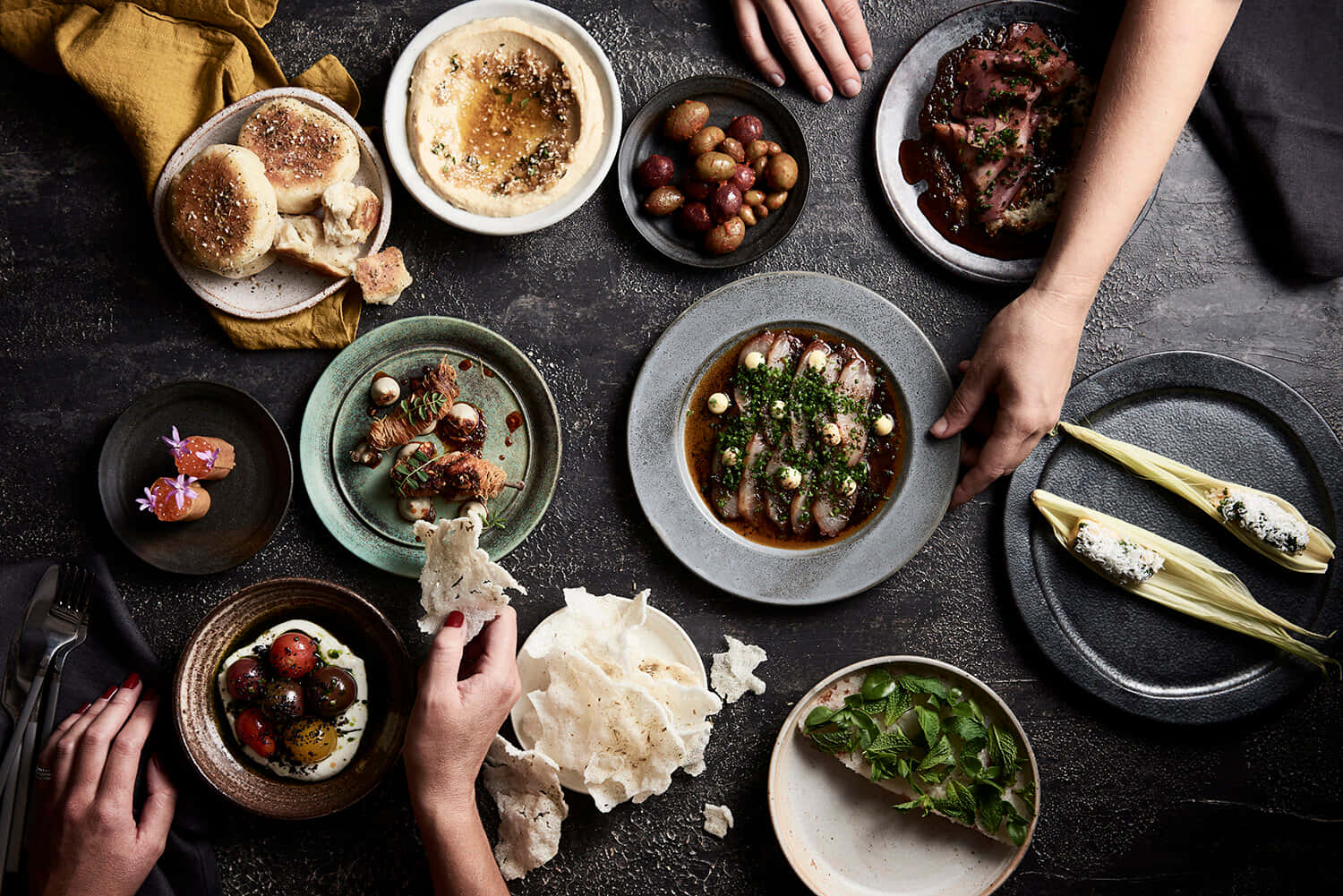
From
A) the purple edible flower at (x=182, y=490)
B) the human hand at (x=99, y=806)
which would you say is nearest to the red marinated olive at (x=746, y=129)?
the purple edible flower at (x=182, y=490)

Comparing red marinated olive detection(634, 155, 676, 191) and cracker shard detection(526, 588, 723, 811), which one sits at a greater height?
red marinated olive detection(634, 155, 676, 191)

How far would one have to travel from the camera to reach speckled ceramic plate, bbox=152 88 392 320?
2.72 meters

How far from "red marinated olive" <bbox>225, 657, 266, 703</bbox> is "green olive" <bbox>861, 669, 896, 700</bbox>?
2093mm

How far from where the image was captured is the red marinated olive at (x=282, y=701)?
2.62 metres

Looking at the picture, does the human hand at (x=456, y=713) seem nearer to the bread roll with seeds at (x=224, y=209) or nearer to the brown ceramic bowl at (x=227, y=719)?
the brown ceramic bowl at (x=227, y=719)

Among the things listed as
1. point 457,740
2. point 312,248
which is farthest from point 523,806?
point 312,248

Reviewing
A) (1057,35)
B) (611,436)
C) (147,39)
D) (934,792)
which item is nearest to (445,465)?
(611,436)

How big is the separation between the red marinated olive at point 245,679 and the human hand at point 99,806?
0.35 m

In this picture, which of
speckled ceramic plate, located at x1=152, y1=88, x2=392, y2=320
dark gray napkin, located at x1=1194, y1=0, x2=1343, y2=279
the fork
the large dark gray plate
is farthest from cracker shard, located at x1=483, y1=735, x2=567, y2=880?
dark gray napkin, located at x1=1194, y1=0, x2=1343, y2=279

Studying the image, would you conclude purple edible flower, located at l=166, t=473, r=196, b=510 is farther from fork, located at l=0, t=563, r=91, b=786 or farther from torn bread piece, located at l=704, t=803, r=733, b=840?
torn bread piece, located at l=704, t=803, r=733, b=840

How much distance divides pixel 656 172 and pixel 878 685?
2.01 m

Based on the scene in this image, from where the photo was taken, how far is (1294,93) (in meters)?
2.85

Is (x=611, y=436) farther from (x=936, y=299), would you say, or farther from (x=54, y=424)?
(x=54, y=424)

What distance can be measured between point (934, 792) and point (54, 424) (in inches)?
136
